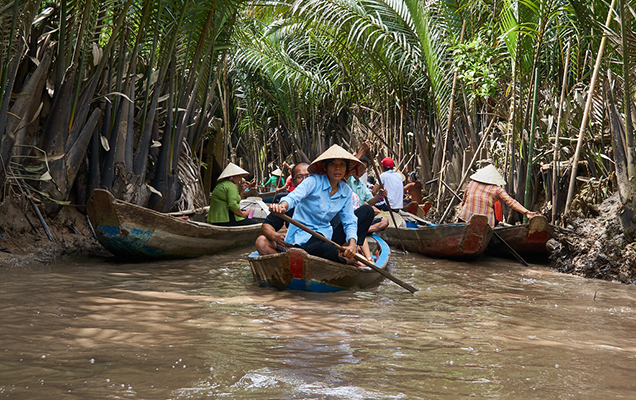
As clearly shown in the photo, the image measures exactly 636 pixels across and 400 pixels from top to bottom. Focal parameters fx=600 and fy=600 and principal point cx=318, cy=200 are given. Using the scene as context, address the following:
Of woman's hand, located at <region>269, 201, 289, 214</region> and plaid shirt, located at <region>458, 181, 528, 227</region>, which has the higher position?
plaid shirt, located at <region>458, 181, 528, 227</region>

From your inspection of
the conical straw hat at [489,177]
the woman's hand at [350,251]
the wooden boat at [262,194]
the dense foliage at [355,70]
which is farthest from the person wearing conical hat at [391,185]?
the woman's hand at [350,251]

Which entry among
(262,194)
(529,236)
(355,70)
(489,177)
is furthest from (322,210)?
(355,70)

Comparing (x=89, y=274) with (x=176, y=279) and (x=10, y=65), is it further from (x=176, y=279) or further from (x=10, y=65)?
(x=10, y=65)

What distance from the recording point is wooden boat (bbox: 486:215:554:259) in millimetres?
7497

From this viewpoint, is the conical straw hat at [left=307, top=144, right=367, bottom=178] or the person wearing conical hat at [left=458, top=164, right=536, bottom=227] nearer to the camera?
the conical straw hat at [left=307, top=144, right=367, bottom=178]

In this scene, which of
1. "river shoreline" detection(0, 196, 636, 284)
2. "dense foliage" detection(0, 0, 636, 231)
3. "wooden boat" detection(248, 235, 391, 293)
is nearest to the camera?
"wooden boat" detection(248, 235, 391, 293)

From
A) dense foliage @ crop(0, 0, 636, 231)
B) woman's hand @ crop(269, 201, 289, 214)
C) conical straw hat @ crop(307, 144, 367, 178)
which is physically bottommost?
woman's hand @ crop(269, 201, 289, 214)

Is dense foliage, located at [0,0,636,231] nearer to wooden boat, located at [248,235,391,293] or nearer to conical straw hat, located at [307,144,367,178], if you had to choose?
wooden boat, located at [248,235,391,293]

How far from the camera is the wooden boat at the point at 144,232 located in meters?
6.32

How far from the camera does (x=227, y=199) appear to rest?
25.9ft

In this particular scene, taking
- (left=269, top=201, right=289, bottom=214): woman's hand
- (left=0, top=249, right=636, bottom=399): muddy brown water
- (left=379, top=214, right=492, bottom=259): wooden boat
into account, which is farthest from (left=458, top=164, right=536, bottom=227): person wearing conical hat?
(left=269, top=201, right=289, bottom=214): woman's hand

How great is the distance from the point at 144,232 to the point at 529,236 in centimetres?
470

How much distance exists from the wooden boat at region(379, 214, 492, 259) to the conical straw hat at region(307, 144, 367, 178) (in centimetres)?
241

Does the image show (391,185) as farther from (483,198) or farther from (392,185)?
(483,198)
